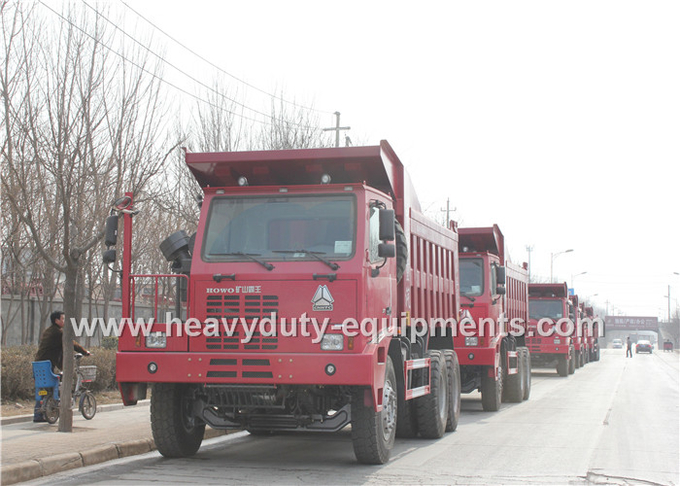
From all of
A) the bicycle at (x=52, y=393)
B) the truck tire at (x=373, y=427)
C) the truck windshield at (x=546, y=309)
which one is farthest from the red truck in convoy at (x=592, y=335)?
the truck tire at (x=373, y=427)

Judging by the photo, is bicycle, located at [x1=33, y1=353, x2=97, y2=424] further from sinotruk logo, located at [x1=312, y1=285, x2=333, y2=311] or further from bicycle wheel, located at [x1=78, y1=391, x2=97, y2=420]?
sinotruk logo, located at [x1=312, y1=285, x2=333, y2=311]

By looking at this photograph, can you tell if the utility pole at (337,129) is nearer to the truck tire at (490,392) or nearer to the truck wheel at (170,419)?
the truck tire at (490,392)

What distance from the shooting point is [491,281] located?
16.5 metres

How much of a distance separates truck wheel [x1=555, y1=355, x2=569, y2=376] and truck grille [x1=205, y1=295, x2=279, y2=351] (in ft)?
77.4

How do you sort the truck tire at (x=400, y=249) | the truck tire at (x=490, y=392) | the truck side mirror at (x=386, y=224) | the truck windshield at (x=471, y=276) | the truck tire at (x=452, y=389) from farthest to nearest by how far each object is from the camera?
1. the truck windshield at (x=471, y=276)
2. the truck tire at (x=490, y=392)
3. the truck tire at (x=452, y=389)
4. the truck tire at (x=400, y=249)
5. the truck side mirror at (x=386, y=224)

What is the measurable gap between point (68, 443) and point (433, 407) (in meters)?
4.93

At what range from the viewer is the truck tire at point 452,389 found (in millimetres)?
12797

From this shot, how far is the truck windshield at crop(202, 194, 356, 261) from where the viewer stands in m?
8.89

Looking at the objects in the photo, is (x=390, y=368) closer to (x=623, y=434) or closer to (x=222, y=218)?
(x=222, y=218)

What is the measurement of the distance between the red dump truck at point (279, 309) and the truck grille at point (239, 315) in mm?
11

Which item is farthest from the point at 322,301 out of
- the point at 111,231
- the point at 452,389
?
the point at 452,389

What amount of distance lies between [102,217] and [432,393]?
7888 mm

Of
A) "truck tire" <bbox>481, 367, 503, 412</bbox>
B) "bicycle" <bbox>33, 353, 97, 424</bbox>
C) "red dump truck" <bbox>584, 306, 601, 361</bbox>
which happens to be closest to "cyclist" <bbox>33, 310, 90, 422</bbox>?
"bicycle" <bbox>33, 353, 97, 424</bbox>

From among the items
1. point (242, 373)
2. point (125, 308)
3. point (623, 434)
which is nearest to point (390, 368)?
point (242, 373)
